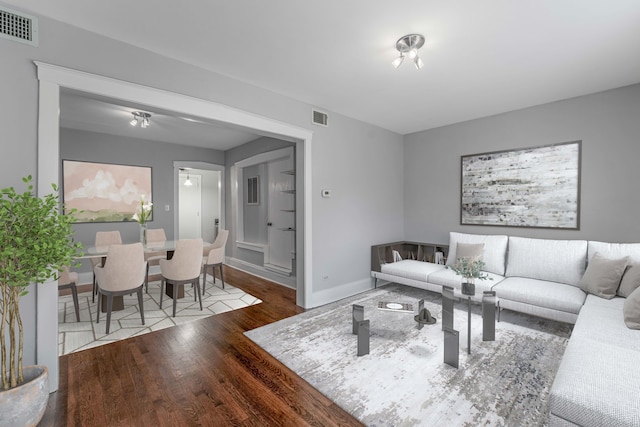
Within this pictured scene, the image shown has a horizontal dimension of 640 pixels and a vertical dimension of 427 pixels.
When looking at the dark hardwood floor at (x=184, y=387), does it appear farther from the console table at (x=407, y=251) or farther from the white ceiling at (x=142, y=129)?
the console table at (x=407, y=251)

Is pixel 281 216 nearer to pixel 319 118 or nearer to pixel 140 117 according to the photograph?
pixel 319 118

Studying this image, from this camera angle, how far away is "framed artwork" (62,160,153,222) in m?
4.70

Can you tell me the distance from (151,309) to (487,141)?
525 centimetres

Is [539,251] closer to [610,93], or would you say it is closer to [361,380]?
[610,93]

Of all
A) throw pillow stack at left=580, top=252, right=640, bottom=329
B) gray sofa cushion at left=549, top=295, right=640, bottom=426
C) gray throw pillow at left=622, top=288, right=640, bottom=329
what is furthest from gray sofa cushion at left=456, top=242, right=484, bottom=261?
gray sofa cushion at left=549, top=295, right=640, bottom=426

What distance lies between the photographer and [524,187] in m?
3.85

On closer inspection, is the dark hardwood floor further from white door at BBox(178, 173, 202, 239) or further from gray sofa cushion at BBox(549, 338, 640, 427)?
white door at BBox(178, 173, 202, 239)

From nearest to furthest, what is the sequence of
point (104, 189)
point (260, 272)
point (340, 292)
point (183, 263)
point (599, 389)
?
point (599, 389) → point (183, 263) → point (340, 292) → point (104, 189) → point (260, 272)

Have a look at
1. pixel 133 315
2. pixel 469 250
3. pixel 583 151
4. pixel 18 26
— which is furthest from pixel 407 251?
pixel 18 26

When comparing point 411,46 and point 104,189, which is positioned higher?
point 411,46

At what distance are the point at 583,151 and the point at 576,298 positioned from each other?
1.85 metres

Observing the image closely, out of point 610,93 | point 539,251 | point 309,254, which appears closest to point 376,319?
point 309,254

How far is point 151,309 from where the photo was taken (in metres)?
3.69

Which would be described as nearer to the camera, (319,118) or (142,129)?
(319,118)
